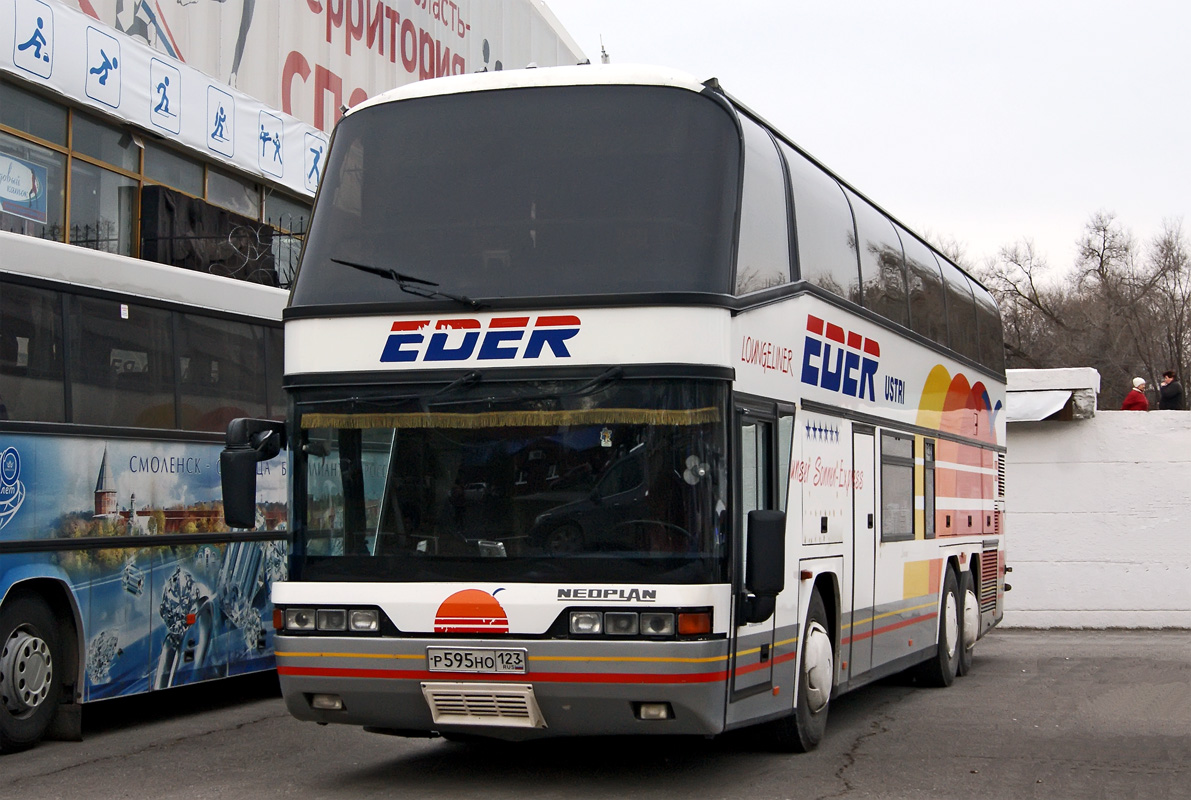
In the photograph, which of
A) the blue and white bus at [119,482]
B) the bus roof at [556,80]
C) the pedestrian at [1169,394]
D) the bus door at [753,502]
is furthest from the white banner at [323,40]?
the bus door at [753,502]

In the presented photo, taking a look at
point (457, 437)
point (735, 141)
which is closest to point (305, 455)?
point (457, 437)

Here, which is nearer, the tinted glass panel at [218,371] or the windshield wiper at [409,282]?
the windshield wiper at [409,282]

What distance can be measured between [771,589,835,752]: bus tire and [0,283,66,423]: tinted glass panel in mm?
4998

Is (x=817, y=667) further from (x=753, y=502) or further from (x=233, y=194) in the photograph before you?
(x=233, y=194)

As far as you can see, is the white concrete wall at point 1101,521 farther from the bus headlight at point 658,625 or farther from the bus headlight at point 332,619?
the bus headlight at point 332,619

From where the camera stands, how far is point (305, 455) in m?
8.03

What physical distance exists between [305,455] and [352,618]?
2.97 ft

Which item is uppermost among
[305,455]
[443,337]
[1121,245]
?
[1121,245]

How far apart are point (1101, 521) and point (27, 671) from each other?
50.5 feet

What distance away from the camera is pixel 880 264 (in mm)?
11938

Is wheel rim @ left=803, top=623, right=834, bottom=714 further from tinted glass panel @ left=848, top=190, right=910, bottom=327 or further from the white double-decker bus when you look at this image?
tinted glass panel @ left=848, top=190, right=910, bottom=327

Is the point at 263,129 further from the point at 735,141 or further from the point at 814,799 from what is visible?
the point at 814,799

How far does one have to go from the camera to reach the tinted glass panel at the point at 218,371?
1122 cm

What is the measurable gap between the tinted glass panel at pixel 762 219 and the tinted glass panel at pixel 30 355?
15.1 feet
